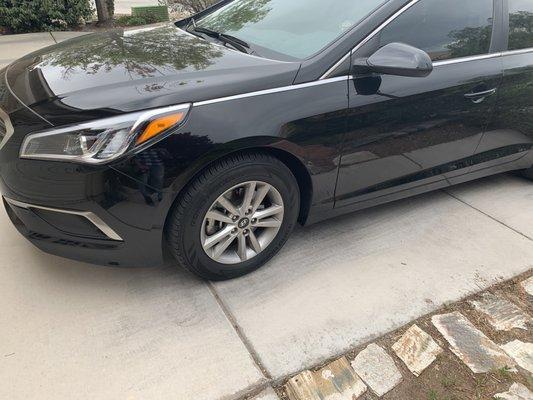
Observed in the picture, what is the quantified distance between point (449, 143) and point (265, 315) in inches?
64.2

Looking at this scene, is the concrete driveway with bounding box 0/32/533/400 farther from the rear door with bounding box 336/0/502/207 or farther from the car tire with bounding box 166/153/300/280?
the rear door with bounding box 336/0/502/207

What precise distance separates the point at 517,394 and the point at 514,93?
6.46ft

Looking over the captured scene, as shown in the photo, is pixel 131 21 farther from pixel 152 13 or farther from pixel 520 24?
pixel 520 24

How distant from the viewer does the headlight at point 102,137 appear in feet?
6.32

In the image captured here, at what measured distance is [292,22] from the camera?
2721mm

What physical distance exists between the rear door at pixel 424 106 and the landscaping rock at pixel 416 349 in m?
0.84

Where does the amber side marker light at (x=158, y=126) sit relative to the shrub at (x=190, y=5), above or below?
above

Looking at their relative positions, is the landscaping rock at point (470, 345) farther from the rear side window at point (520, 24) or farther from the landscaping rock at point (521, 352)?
the rear side window at point (520, 24)

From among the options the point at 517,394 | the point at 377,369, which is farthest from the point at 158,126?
the point at 517,394

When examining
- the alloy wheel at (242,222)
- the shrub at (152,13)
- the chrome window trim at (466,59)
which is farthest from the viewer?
the shrub at (152,13)

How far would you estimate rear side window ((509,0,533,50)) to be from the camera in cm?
300

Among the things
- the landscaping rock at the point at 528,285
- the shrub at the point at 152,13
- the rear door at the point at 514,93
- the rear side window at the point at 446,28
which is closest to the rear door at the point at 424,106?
the rear side window at the point at 446,28

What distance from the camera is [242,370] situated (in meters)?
2.00

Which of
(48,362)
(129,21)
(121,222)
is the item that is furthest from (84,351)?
(129,21)
